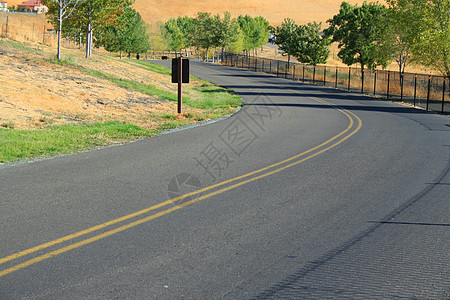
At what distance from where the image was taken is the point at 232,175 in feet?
34.8

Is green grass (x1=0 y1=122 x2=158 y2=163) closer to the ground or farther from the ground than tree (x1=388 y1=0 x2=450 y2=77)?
closer to the ground

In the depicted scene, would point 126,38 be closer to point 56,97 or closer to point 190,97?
point 190,97

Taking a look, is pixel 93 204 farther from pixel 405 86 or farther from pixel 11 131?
pixel 405 86

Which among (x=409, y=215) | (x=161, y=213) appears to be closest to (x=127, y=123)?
(x=161, y=213)

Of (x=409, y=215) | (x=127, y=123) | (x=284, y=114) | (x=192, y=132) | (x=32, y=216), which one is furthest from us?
(x=284, y=114)

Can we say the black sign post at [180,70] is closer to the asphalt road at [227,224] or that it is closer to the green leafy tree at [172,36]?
the asphalt road at [227,224]

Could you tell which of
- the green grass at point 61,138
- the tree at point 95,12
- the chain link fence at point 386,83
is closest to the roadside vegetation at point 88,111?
the green grass at point 61,138

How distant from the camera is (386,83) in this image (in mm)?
47344

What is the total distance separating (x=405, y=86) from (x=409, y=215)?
131ft

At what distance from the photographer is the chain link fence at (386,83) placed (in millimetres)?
33969

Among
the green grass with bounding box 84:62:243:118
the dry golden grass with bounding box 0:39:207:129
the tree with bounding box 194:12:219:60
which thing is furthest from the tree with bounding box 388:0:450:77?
the tree with bounding box 194:12:219:60

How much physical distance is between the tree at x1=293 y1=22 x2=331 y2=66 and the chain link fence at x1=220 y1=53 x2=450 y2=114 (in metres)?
5.78

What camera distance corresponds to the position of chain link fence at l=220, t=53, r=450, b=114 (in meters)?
34.0

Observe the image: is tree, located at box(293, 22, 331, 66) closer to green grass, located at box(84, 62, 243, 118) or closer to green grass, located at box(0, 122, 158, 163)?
green grass, located at box(84, 62, 243, 118)
